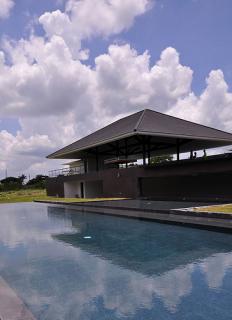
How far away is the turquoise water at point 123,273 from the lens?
3830 mm

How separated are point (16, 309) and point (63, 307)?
656 mm

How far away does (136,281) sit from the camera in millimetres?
4910

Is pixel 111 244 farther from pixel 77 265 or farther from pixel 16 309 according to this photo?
pixel 16 309

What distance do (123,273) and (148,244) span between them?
233cm

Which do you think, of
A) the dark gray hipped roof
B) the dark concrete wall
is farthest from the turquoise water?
the dark gray hipped roof

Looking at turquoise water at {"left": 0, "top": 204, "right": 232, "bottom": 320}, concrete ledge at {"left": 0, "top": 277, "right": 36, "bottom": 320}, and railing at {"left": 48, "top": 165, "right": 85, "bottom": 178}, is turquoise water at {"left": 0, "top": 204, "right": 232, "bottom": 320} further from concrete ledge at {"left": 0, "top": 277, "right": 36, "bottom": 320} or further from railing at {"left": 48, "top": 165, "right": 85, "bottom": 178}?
railing at {"left": 48, "top": 165, "right": 85, "bottom": 178}

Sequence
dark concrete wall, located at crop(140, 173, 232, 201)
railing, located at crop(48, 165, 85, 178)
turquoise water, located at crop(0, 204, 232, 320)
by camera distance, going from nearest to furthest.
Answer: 1. turquoise water, located at crop(0, 204, 232, 320)
2. dark concrete wall, located at crop(140, 173, 232, 201)
3. railing, located at crop(48, 165, 85, 178)

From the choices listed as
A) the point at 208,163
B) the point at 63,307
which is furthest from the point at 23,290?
the point at 208,163

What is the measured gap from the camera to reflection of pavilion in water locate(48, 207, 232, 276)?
599 cm

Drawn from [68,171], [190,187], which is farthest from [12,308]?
[68,171]

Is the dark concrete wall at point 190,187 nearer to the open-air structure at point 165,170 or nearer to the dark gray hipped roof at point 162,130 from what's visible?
the open-air structure at point 165,170

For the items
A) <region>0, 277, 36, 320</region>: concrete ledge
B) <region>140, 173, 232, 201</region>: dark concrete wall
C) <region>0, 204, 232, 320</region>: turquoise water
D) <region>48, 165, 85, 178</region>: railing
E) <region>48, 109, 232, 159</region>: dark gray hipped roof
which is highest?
<region>48, 109, 232, 159</region>: dark gray hipped roof

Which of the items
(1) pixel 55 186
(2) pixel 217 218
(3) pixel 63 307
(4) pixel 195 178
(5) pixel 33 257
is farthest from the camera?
(1) pixel 55 186

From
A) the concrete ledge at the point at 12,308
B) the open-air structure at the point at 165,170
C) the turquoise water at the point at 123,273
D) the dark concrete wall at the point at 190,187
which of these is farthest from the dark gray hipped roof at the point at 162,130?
the concrete ledge at the point at 12,308
